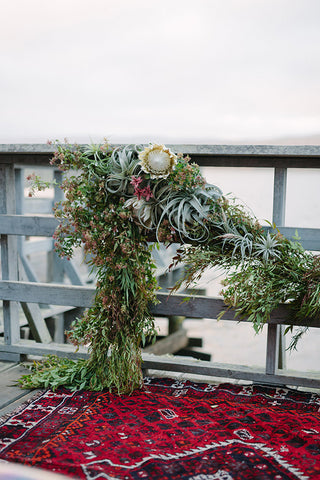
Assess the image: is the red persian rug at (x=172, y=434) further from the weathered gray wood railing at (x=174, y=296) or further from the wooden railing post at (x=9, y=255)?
the wooden railing post at (x=9, y=255)

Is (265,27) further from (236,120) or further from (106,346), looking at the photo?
(106,346)

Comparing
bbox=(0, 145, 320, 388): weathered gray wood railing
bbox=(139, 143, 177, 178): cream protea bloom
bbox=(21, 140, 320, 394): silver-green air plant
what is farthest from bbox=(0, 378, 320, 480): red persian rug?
bbox=(139, 143, 177, 178): cream protea bloom

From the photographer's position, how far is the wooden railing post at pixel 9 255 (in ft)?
11.6

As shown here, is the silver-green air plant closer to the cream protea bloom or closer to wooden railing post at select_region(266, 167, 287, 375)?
the cream protea bloom

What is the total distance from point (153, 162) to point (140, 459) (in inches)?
59.2

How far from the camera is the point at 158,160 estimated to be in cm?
271

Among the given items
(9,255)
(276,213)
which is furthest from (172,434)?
(9,255)

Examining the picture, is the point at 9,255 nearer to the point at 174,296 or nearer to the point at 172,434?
the point at 174,296

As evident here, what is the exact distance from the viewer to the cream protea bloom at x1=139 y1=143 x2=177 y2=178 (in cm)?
271

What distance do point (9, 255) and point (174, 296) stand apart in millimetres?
1302

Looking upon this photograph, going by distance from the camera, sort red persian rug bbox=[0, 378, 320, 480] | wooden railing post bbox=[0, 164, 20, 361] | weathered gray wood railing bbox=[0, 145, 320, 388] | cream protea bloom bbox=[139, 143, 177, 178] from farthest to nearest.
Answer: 1. wooden railing post bbox=[0, 164, 20, 361]
2. weathered gray wood railing bbox=[0, 145, 320, 388]
3. cream protea bloom bbox=[139, 143, 177, 178]
4. red persian rug bbox=[0, 378, 320, 480]

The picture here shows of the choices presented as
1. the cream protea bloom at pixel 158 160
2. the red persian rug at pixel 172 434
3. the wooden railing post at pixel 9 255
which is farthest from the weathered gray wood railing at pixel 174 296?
the cream protea bloom at pixel 158 160

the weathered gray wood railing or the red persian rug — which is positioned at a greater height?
the weathered gray wood railing

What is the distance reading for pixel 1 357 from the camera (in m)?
3.68
